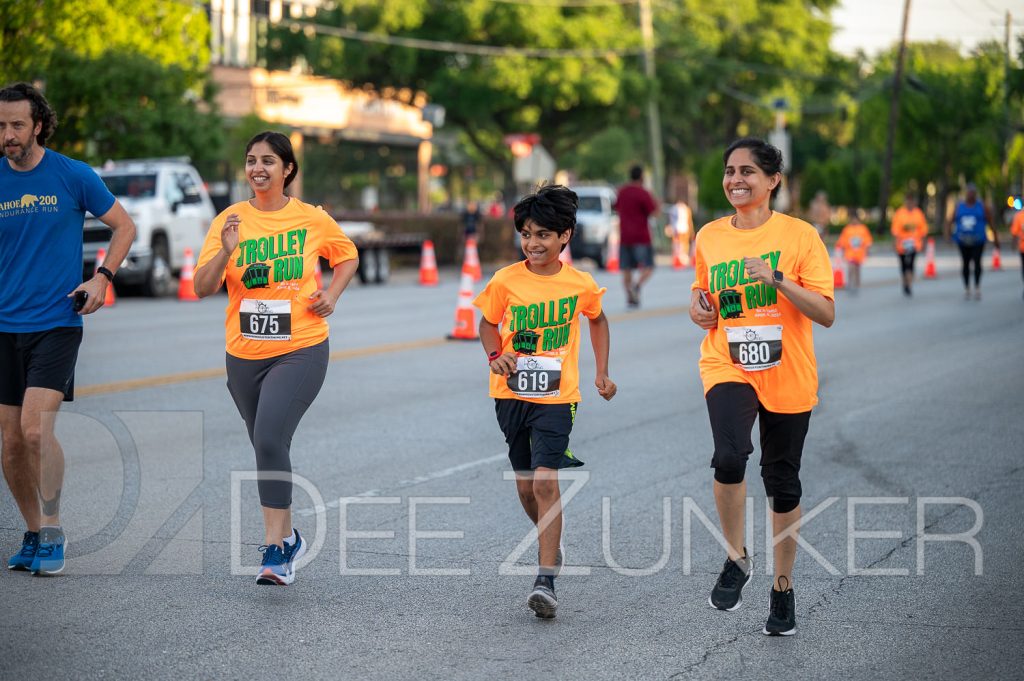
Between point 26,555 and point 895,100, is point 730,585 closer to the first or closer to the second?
point 26,555

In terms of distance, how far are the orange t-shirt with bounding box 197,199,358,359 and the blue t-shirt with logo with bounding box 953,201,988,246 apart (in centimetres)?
1899

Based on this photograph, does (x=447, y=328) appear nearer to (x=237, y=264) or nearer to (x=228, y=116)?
(x=237, y=264)

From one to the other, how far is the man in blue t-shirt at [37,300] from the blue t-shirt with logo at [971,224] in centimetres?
1933

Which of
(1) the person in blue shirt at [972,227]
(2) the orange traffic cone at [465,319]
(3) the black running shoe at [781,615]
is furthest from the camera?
(1) the person in blue shirt at [972,227]

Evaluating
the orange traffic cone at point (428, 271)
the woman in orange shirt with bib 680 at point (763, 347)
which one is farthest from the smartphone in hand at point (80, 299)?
the orange traffic cone at point (428, 271)

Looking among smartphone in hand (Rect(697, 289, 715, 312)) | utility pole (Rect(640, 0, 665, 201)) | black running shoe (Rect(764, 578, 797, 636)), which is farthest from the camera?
utility pole (Rect(640, 0, 665, 201))

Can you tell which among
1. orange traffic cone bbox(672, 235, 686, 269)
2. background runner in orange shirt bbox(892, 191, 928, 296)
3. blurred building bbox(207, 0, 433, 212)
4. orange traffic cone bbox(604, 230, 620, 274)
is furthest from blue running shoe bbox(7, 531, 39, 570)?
blurred building bbox(207, 0, 433, 212)

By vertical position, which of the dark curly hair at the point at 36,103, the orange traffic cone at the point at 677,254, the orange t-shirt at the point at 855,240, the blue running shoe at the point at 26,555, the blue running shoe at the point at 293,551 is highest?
the dark curly hair at the point at 36,103

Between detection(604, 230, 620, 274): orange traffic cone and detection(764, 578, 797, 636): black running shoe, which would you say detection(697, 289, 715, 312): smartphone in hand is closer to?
detection(764, 578, 797, 636): black running shoe

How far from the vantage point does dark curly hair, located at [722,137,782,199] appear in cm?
558

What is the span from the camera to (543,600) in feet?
18.1

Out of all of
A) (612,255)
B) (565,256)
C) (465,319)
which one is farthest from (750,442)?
(612,255)

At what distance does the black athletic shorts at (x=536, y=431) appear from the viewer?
563 centimetres

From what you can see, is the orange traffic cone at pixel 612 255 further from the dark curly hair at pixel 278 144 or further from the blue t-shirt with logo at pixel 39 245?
the blue t-shirt with logo at pixel 39 245
